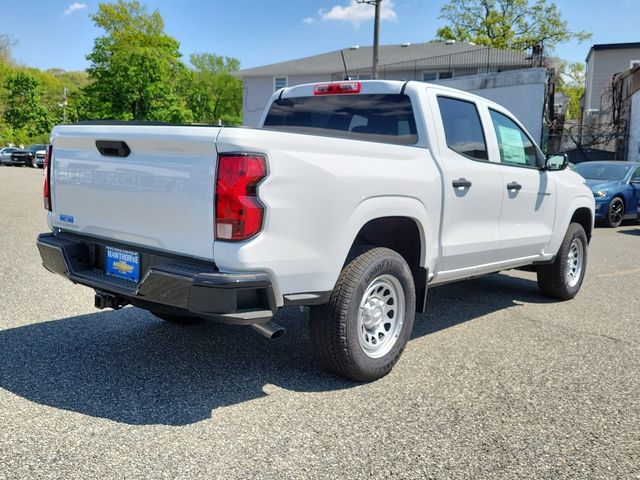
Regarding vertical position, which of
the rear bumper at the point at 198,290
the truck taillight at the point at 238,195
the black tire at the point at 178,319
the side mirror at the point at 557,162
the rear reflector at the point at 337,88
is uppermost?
the rear reflector at the point at 337,88

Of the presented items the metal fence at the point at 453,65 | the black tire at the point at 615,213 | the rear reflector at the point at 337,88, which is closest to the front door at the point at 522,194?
the rear reflector at the point at 337,88

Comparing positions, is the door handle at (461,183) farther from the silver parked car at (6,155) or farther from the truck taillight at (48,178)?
the silver parked car at (6,155)

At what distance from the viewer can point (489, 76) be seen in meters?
25.0

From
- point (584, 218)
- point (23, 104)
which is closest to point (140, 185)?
point (584, 218)

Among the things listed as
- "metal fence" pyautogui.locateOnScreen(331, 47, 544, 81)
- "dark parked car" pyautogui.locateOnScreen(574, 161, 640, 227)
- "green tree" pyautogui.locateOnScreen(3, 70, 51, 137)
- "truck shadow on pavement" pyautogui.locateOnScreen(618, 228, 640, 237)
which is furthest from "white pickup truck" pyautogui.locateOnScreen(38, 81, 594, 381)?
"green tree" pyautogui.locateOnScreen(3, 70, 51, 137)

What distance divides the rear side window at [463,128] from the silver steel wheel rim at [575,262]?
2248 millimetres

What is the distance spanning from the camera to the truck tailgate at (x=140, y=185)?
10.0 feet

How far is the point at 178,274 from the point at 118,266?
72 cm

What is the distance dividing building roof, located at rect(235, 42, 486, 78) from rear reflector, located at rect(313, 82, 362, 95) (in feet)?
104

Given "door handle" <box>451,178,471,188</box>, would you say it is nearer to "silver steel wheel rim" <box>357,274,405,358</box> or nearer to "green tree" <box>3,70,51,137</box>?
"silver steel wheel rim" <box>357,274,405,358</box>

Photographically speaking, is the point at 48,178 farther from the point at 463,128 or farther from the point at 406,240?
the point at 463,128

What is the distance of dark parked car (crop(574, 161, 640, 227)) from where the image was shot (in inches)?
517

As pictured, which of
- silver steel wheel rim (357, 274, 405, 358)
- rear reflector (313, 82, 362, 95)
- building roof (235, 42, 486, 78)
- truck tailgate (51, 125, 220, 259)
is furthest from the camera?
building roof (235, 42, 486, 78)

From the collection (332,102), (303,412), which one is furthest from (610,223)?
(303,412)
